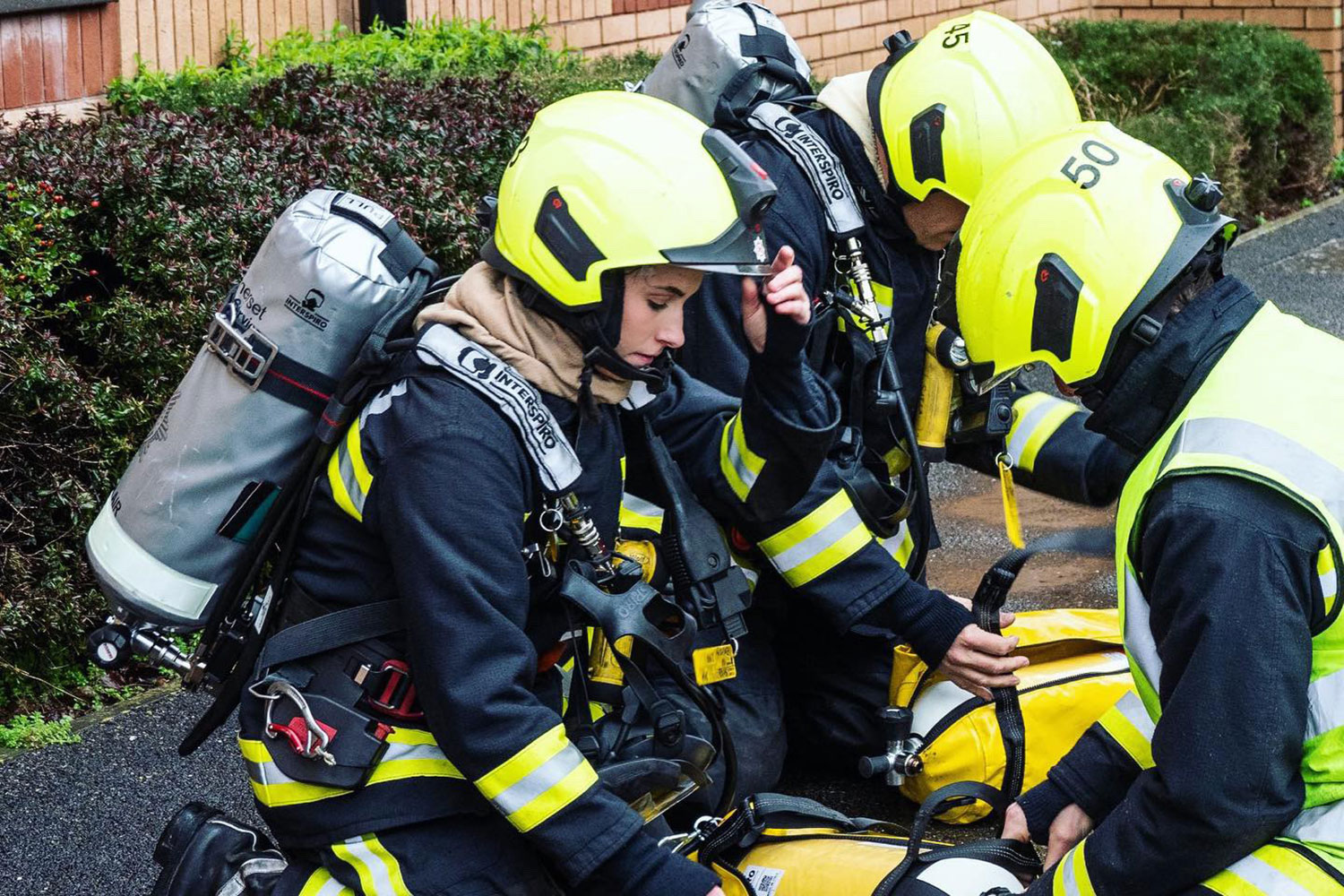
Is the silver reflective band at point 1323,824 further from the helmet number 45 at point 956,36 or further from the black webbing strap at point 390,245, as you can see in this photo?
the helmet number 45 at point 956,36

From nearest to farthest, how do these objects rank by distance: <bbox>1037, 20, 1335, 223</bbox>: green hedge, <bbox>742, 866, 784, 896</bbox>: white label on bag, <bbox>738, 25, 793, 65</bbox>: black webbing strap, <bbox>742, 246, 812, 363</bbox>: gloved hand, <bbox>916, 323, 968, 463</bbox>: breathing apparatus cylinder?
1. <bbox>742, 246, 812, 363</bbox>: gloved hand
2. <bbox>742, 866, 784, 896</bbox>: white label on bag
3. <bbox>916, 323, 968, 463</bbox>: breathing apparatus cylinder
4. <bbox>738, 25, 793, 65</bbox>: black webbing strap
5. <bbox>1037, 20, 1335, 223</bbox>: green hedge

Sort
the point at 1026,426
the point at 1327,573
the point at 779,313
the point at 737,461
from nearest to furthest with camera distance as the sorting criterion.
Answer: the point at 1327,573
the point at 779,313
the point at 737,461
the point at 1026,426

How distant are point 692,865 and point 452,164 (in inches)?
132

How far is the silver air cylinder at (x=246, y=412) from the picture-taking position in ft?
9.31

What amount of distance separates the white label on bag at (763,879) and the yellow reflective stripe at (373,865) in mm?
774

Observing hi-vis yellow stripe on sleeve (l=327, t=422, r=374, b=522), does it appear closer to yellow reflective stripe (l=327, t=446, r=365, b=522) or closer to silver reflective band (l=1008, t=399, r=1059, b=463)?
yellow reflective stripe (l=327, t=446, r=365, b=522)

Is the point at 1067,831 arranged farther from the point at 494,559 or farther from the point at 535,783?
the point at 494,559

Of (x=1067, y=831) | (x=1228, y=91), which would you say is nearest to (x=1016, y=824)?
(x=1067, y=831)

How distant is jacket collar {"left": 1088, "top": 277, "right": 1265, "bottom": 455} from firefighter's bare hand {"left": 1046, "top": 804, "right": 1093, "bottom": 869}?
702mm

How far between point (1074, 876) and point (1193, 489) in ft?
2.15

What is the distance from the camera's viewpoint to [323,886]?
9.11 ft

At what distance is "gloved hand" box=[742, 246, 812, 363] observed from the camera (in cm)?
307

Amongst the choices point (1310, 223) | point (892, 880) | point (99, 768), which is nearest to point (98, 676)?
point (99, 768)

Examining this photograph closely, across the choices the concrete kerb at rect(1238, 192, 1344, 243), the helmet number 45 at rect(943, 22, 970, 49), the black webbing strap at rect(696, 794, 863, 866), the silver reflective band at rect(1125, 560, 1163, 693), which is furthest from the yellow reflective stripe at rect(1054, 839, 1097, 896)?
the concrete kerb at rect(1238, 192, 1344, 243)
